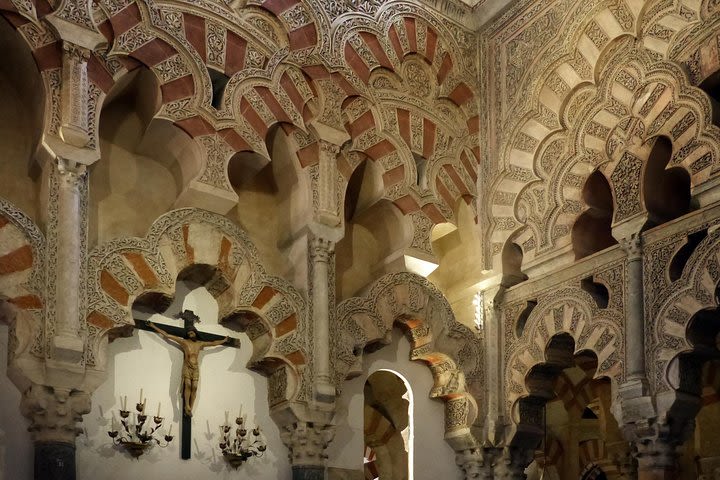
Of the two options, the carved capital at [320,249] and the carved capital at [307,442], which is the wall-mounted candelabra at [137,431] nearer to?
the carved capital at [307,442]

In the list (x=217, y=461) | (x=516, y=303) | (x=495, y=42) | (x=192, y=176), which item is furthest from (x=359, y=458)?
(x=495, y=42)

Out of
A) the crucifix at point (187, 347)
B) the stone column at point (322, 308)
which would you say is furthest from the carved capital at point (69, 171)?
the stone column at point (322, 308)

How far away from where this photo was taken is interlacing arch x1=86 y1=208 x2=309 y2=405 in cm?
643

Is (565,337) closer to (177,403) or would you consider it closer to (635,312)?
(635,312)

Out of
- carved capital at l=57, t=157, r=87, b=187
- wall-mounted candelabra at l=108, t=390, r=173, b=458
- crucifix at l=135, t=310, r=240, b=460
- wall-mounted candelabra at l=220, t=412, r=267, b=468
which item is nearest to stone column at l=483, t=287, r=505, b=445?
wall-mounted candelabra at l=220, t=412, r=267, b=468

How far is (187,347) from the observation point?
6852mm

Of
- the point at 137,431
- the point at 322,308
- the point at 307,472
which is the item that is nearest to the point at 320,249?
the point at 322,308

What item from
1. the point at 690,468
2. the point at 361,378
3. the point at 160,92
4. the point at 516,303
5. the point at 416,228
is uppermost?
the point at 160,92

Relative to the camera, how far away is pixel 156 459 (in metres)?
6.59

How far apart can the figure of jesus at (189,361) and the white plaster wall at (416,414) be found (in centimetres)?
→ 110

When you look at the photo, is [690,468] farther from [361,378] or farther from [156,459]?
[156,459]

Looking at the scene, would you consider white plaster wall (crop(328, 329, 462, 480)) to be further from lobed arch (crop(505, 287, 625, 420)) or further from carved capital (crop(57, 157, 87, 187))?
carved capital (crop(57, 157, 87, 187))

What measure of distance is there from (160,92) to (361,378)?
2.43m

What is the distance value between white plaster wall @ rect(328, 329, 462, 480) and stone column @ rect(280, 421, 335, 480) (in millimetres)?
426
